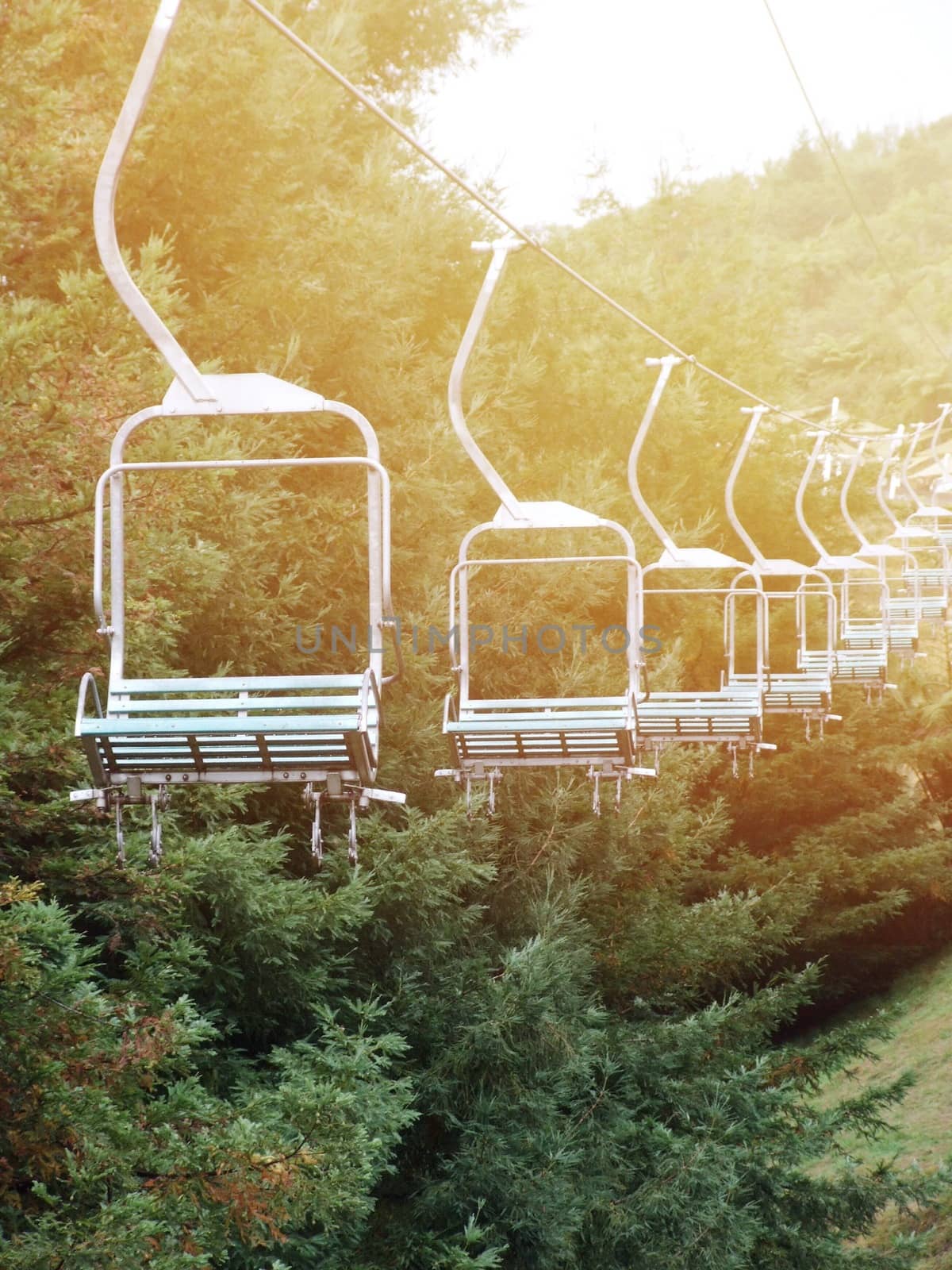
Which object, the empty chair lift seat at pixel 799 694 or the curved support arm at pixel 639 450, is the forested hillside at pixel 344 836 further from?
the empty chair lift seat at pixel 799 694

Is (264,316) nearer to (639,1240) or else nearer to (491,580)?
(491,580)

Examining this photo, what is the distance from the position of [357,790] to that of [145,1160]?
3.05 metres

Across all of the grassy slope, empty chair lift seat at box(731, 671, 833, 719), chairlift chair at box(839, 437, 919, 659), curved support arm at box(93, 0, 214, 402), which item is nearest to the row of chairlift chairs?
curved support arm at box(93, 0, 214, 402)

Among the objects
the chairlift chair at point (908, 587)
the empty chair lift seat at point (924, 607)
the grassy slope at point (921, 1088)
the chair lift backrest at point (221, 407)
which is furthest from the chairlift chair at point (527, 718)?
the grassy slope at point (921, 1088)

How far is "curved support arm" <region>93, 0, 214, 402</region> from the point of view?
3186mm

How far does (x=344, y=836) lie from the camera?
1012 cm

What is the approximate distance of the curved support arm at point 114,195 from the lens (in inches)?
125

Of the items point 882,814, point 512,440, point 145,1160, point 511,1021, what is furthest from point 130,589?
point 882,814

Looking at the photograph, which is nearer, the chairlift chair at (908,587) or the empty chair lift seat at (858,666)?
the empty chair lift seat at (858,666)

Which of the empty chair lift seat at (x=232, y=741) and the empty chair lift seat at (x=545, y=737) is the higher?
the empty chair lift seat at (x=232, y=741)

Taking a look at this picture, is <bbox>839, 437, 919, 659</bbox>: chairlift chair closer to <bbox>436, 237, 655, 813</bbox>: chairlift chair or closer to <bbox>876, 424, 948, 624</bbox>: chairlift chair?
<bbox>876, 424, 948, 624</bbox>: chairlift chair

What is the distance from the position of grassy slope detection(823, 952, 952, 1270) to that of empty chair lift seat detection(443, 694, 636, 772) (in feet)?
Answer: 32.4

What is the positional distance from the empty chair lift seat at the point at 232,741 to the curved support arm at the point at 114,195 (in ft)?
2.53

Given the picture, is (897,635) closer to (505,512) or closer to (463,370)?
(505,512)
